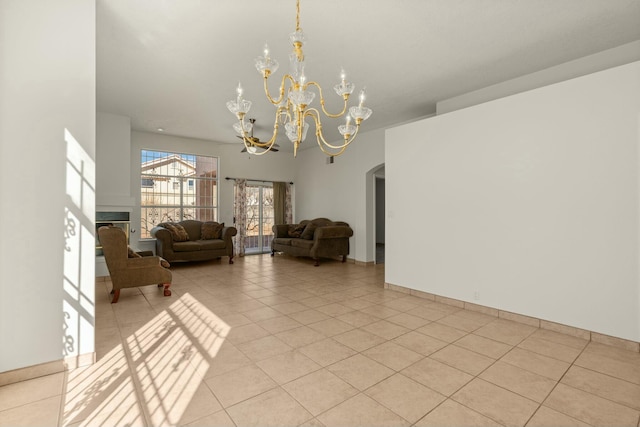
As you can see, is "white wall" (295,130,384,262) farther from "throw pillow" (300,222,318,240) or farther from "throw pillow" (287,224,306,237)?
"throw pillow" (300,222,318,240)

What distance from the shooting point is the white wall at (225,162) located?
6.79m

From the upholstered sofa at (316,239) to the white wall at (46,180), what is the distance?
465 cm

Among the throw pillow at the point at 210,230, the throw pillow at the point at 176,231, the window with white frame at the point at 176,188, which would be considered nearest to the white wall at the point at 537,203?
the throw pillow at the point at 210,230

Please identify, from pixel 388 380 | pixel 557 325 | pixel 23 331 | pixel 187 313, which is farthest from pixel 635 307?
pixel 23 331

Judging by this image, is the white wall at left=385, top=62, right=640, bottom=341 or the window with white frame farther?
the window with white frame

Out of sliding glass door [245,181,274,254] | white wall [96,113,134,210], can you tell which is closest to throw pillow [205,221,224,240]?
sliding glass door [245,181,274,254]

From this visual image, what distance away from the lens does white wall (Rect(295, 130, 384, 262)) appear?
6812 millimetres

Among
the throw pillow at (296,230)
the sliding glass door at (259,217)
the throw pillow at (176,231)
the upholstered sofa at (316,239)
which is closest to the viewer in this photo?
the throw pillow at (176,231)

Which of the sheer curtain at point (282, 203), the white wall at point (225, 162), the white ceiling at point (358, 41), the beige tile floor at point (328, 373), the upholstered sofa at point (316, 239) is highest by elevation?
the white ceiling at point (358, 41)

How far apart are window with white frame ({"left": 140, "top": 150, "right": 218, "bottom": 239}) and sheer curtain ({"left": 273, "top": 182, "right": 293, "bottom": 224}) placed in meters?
1.72

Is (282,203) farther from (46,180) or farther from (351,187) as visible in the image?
(46,180)

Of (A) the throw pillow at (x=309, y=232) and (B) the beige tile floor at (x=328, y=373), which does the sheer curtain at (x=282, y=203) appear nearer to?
(A) the throw pillow at (x=309, y=232)

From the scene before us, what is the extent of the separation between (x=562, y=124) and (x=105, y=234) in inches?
216

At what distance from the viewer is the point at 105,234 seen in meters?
3.90
